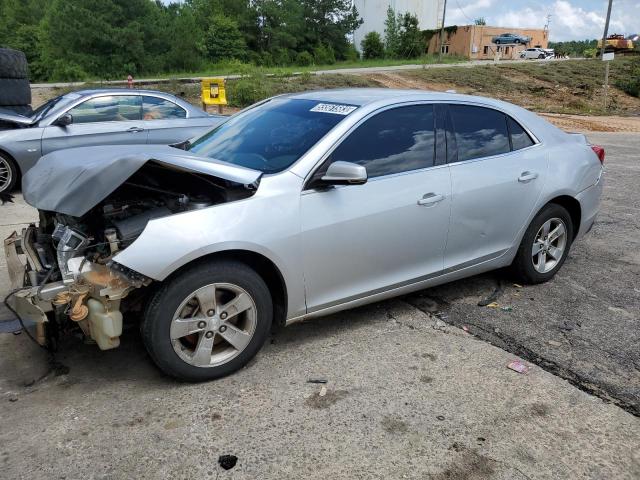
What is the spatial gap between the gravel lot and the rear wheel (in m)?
4.71

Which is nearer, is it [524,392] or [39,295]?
[39,295]

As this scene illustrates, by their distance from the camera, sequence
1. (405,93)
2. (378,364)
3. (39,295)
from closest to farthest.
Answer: (39,295), (378,364), (405,93)

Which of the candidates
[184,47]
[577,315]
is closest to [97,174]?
[577,315]

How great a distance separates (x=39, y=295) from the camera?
295 cm

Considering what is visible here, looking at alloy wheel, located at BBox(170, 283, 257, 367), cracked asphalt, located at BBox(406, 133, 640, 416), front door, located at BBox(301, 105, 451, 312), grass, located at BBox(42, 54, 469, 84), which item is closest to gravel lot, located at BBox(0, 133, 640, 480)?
cracked asphalt, located at BBox(406, 133, 640, 416)

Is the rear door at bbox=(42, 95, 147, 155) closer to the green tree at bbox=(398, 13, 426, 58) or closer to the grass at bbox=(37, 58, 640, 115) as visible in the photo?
the grass at bbox=(37, 58, 640, 115)

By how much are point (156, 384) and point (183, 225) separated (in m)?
0.97

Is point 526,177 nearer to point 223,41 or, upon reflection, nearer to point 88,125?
point 88,125

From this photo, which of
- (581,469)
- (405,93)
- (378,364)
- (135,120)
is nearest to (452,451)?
(581,469)

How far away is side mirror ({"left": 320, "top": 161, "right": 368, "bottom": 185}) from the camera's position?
3.28 m

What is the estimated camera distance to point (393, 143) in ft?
12.6

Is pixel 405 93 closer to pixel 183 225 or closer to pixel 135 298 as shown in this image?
pixel 183 225

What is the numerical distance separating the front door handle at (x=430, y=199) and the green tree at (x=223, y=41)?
5145 cm

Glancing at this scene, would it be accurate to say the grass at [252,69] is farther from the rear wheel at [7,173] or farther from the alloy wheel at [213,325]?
the alloy wheel at [213,325]
